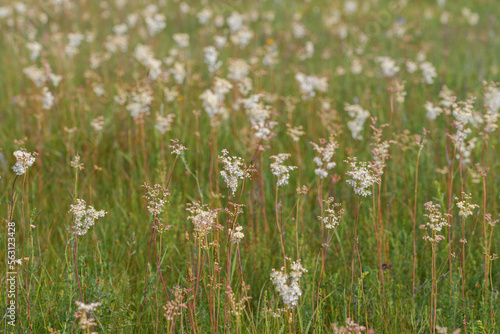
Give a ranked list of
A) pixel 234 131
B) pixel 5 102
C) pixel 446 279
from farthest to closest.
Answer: pixel 5 102, pixel 234 131, pixel 446 279

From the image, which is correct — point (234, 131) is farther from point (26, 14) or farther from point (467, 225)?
point (26, 14)

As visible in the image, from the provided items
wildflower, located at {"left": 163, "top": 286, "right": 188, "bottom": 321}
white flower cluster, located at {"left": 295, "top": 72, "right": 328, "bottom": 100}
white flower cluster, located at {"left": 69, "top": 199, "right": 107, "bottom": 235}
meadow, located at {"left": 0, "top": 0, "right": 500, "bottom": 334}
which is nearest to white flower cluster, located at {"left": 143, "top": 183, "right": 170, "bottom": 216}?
meadow, located at {"left": 0, "top": 0, "right": 500, "bottom": 334}

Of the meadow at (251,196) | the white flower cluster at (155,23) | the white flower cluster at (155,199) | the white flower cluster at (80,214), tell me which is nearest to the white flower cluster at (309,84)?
the meadow at (251,196)

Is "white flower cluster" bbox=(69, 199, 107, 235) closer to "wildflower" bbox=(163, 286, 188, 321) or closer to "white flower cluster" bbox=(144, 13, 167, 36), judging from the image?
"wildflower" bbox=(163, 286, 188, 321)

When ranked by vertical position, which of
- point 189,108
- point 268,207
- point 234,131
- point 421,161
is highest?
point 189,108

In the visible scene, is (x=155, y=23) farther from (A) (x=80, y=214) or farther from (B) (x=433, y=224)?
(B) (x=433, y=224)

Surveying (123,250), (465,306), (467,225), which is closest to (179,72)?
(123,250)

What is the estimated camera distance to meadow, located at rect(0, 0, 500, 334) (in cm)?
213

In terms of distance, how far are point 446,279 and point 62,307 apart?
1819 millimetres

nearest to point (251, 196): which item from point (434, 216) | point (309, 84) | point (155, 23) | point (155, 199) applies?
point (155, 199)

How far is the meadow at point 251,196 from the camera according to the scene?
6.98 feet

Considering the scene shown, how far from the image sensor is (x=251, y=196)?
3.22m

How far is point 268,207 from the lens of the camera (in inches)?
134

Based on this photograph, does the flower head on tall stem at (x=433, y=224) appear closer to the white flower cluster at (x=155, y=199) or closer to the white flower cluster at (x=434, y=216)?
the white flower cluster at (x=434, y=216)
